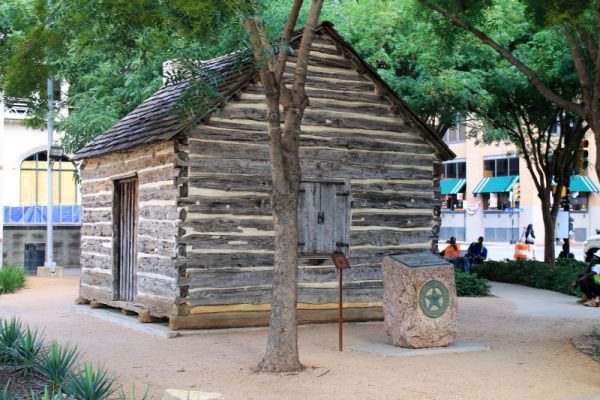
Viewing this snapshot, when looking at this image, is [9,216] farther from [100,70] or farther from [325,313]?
[325,313]

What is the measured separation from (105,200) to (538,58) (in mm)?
10904

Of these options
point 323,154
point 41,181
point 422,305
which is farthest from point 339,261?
point 41,181

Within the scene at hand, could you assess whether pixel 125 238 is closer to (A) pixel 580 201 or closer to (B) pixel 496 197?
(A) pixel 580 201

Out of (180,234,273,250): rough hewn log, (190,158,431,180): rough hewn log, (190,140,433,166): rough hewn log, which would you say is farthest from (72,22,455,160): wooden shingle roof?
(180,234,273,250): rough hewn log

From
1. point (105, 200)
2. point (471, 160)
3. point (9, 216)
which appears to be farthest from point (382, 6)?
point (471, 160)

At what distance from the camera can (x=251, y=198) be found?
14.3 m

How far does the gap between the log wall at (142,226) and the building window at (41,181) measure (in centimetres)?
1727

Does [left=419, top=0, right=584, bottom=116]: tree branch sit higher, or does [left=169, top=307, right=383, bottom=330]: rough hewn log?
[left=419, top=0, right=584, bottom=116]: tree branch

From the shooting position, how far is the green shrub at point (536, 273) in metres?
21.7

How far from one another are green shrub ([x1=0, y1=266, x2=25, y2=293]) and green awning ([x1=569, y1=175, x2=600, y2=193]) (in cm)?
3546

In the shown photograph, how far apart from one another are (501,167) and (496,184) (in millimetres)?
1346

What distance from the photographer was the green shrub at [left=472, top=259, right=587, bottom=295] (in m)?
21.7

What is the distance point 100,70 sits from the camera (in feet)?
75.6

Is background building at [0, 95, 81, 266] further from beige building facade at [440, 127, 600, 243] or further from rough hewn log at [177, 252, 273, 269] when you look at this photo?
beige building facade at [440, 127, 600, 243]
